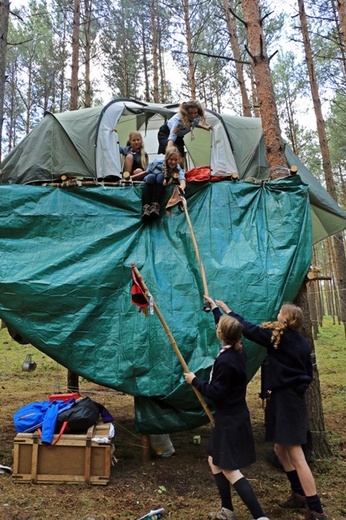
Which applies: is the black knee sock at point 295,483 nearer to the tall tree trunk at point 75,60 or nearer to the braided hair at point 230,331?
the braided hair at point 230,331

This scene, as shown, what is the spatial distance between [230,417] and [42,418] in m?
1.85

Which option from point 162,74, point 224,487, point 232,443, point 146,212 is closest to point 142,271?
point 146,212

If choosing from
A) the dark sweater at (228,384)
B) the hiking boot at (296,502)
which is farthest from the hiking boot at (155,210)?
the hiking boot at (296,502)

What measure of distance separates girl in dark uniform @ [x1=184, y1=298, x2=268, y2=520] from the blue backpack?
1516 millimetres

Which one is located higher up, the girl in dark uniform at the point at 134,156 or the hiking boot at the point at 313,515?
the girl in dark uniform at the point at 134,156

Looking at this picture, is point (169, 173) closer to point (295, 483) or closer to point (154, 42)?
point (295, 483)

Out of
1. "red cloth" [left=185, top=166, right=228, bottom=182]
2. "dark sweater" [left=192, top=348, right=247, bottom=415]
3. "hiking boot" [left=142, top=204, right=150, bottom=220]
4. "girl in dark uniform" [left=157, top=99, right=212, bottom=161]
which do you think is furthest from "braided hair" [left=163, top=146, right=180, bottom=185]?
"dark sweater" [left=192, top=348, right=247, bottom=415]

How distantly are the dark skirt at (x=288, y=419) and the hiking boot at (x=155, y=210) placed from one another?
2.14 meters

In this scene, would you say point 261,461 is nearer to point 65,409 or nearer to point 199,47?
point 65,409

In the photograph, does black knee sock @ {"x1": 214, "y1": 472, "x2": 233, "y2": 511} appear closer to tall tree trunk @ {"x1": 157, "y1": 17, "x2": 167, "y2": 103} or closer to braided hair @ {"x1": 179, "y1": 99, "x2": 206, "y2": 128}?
braided hair @ {"x1": 179, "y1": 99, "x2": 206, "y2": 128}

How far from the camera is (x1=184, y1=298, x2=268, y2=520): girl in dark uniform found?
102 inches

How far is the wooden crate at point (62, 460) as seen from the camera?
3.38m

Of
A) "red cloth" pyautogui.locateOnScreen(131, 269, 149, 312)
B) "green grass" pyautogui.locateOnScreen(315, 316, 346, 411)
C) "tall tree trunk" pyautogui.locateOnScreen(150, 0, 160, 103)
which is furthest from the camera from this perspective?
"tall tree trunk" pyautogui.locateOnScreen(150, 0, 160, 103)

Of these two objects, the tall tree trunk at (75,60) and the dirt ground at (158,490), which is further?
the tall tree trunk at (75,60)
